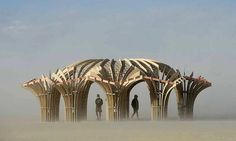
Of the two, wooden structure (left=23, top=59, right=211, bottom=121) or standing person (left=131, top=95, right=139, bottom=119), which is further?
standing person (left=131, top=95, right=139, bottom=119)

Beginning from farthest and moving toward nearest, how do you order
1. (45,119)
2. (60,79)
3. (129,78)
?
(45,119) < (60,79) < (129,78)

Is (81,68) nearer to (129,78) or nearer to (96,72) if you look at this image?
(96,72)

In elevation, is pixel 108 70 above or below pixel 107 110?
above

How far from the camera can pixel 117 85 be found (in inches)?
1043

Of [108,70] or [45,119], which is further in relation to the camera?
[45,119]

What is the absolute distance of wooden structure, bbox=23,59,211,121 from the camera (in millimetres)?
26297

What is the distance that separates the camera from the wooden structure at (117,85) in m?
26.3

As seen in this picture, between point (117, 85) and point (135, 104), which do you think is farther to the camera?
point (135, 104)

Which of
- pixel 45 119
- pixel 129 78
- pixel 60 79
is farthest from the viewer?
pixel 45 119

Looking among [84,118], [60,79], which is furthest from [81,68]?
[84,118]

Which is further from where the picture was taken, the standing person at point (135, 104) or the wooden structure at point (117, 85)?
the standing person at point (135, 104)

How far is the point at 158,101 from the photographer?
26.4m

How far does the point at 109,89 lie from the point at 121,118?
193 cm

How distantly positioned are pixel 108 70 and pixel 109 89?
1.39 metres
